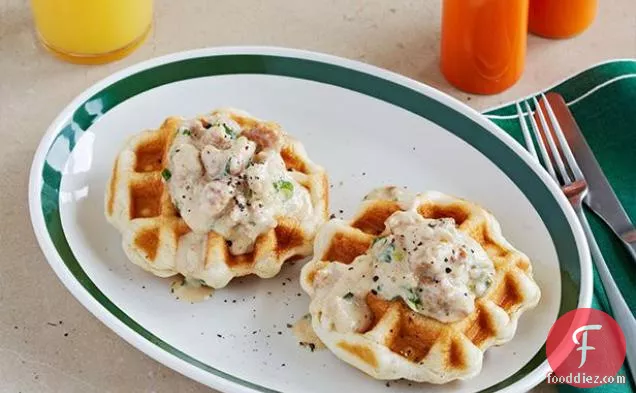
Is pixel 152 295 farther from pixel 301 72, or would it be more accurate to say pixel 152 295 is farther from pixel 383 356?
pixel 301 72

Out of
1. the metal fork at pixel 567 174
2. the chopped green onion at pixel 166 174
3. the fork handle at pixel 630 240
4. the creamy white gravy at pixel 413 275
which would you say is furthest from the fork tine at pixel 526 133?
the chopped green onion at pixel 166 174

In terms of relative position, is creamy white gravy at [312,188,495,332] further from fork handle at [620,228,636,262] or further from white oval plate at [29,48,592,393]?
fork handle at [620,228,636,262]

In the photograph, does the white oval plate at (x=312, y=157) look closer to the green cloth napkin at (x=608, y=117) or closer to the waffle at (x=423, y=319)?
the waffle at (x=423, y=319)

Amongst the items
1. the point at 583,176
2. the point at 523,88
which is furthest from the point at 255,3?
the point at 583,176

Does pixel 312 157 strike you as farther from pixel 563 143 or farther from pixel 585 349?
pixel 585 349

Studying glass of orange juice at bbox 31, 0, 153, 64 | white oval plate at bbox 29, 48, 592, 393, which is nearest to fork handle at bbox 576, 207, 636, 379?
white oval plate at bbox 29, 48, 592, 393

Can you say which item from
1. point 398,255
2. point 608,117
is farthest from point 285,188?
point 608,117
